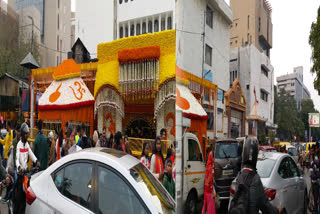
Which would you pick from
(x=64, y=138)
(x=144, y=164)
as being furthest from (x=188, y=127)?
(x=64, y=138)

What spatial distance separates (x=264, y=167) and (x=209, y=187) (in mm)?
282

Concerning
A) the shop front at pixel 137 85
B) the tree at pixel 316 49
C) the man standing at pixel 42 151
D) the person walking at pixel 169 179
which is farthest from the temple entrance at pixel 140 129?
the man standing at pixel 42 151

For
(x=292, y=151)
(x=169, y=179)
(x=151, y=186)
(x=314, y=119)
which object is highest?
(x=314, y=119)

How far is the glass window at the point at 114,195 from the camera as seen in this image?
2.40 m

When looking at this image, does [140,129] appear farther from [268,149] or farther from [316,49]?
[316,49]

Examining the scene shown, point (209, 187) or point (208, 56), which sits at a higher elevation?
point (208, 56)

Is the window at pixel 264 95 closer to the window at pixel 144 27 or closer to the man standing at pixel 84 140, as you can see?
the window at pixel 144 27

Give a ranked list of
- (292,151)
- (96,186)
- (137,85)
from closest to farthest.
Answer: (292,151)
(137,85)
(96,186)

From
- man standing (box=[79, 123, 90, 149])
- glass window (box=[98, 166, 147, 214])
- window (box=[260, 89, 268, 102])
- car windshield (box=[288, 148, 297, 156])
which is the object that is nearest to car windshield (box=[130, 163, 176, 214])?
glass window (box=[98, 166, 147, 214])

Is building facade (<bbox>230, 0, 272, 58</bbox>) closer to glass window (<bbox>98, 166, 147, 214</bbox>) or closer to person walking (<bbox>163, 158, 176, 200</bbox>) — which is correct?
person walking (<bbox>163, 158, 176, 200</bbox>)

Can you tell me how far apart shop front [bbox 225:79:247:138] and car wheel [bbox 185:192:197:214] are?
32 centimetres

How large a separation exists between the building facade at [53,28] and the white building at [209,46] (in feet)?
4.66

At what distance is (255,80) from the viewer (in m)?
1.25

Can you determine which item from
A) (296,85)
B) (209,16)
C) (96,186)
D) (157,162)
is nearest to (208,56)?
(209,16)
